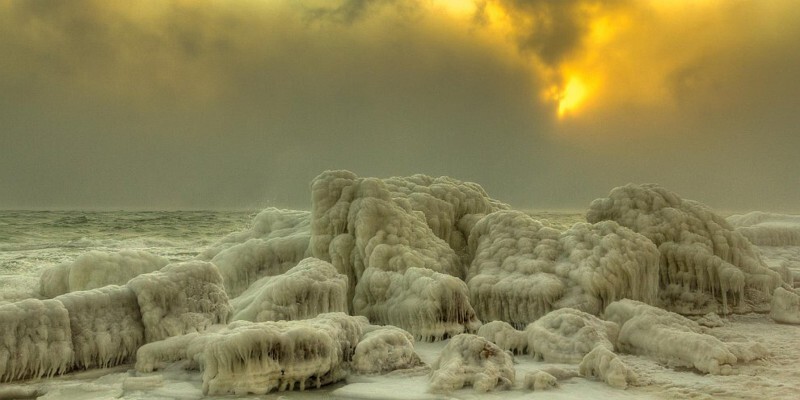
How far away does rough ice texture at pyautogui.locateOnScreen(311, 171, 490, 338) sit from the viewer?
25.5 ft

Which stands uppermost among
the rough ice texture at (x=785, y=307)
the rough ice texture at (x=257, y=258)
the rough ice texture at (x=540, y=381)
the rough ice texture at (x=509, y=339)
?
the rough ice texture at (x=257, y=258)

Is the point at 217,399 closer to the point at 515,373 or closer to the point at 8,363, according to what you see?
the point at 8,363

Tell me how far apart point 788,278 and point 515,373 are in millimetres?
7656

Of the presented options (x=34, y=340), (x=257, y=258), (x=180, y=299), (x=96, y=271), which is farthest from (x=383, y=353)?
(x=257, y=258)

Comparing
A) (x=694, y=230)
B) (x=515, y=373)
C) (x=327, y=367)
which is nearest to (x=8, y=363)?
(x=327, y=367)

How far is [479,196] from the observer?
11203 mm

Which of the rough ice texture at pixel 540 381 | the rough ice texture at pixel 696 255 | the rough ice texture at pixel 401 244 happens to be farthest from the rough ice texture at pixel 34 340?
the rough ice texture at pixel 696 255

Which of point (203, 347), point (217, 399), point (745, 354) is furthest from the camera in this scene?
point (745, 354)

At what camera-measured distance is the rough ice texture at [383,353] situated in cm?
582

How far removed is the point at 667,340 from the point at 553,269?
8.33ft

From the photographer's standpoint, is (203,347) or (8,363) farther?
(203,347)

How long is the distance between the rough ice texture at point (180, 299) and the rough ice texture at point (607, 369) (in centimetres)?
377

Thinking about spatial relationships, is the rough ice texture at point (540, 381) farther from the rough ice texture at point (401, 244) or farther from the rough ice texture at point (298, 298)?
the rough ice texture at point (298, 298)

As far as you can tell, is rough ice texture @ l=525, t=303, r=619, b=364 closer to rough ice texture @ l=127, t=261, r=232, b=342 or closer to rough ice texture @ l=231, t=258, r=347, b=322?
rough ice texture @ l=231, t=258, r=347, b=322
